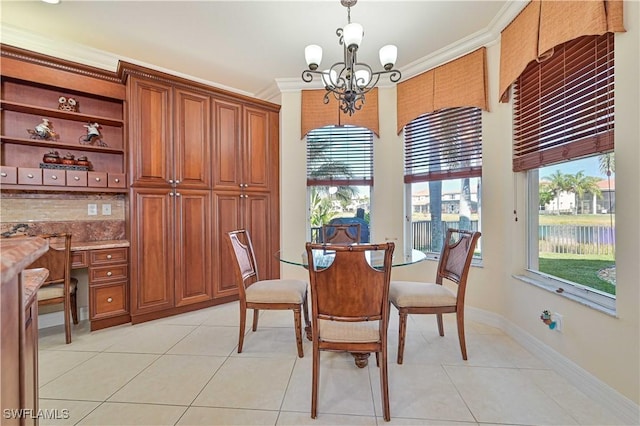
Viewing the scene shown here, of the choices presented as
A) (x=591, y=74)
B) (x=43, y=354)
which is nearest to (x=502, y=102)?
(x=591, y=74)

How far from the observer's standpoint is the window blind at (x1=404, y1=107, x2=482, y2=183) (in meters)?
2.72

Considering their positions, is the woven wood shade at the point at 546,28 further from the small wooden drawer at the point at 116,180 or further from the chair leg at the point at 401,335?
the small wooden drawer at the point at 116,180

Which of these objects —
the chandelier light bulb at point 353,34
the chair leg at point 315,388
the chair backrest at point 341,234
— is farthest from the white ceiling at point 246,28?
the chair leg at point 315,388

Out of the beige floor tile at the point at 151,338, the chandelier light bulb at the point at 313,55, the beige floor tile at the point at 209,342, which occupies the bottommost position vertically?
the beige floor tile at the point at 209,342

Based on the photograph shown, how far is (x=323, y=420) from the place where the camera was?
1.43 m

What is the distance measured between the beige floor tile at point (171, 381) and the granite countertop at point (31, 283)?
0.96 metres

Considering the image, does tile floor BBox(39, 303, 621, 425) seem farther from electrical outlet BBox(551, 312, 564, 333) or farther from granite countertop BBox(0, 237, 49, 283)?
granite countertop BBox(0, 237, 49, 283)

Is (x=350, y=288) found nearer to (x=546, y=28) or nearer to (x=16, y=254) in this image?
(x=16, y=254)

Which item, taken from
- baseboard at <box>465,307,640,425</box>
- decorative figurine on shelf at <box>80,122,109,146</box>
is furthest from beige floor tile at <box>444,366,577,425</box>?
decorative figurine on shelf at <box>80,122,109,146</box>

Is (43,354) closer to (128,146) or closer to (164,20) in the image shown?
(128,146)

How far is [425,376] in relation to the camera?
1.79 meters

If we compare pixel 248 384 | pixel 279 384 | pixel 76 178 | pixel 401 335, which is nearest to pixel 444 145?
pixel 401 335

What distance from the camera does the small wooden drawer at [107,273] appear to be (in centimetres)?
239

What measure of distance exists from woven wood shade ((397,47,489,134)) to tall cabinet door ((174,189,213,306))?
239 centimetres
